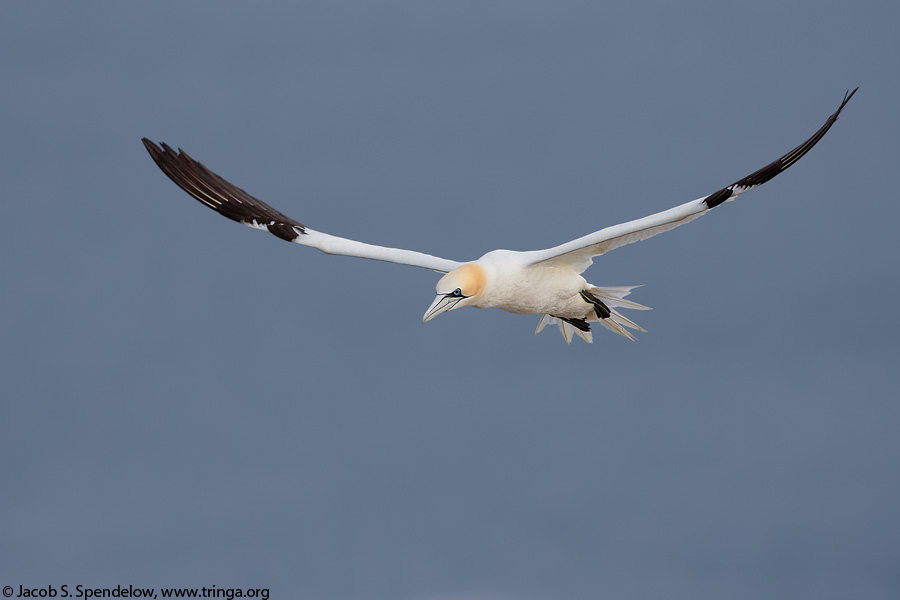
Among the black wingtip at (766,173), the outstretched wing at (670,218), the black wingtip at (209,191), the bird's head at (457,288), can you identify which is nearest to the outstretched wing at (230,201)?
the black wingtip at (209,191)

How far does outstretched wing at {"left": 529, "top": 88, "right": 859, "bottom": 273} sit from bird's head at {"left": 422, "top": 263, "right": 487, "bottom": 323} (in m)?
0.75

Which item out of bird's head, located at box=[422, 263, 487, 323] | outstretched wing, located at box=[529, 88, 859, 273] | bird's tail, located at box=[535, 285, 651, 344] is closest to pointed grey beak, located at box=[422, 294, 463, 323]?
bird's head, located at box=[422, 263, 487, 323]

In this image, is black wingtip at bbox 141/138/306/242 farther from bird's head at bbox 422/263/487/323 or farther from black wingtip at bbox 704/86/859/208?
black wingtip at bbox 704/86/859/208

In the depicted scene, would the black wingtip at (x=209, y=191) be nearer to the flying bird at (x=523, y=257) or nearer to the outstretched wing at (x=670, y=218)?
the flying bird at (x=523, y=257)

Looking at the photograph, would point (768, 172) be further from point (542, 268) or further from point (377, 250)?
point (377, 250)

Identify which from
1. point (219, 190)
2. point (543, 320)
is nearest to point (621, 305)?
point (543, 320)

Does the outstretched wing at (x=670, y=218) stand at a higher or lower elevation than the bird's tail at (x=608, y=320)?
lower

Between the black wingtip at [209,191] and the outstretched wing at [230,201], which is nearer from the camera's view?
the outstretched wing at [230,201]

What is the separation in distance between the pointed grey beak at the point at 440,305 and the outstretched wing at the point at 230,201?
2534 millimetres

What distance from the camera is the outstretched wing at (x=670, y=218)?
15336 millimetres

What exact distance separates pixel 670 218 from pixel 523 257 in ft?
6.04

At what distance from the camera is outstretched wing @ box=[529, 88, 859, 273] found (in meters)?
15.3

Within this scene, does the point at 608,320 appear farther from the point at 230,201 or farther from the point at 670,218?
A: the point at 230,201

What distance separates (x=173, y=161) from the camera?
18.7 meters
